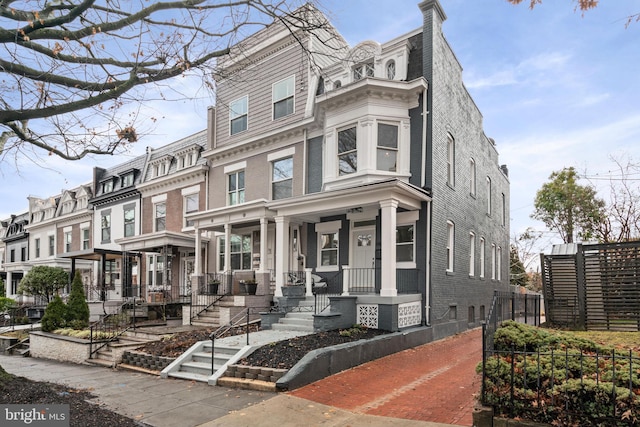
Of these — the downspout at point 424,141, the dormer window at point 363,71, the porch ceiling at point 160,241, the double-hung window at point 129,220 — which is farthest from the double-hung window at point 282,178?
the double-hung window at point 129,220

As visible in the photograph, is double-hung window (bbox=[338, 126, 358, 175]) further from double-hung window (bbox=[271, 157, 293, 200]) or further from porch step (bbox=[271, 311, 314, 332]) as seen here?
porch step (bbox=[271, 311, 314, 332])

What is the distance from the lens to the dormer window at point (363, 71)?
16.2m

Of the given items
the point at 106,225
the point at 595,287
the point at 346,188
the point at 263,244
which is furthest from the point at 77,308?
the point at 595,287

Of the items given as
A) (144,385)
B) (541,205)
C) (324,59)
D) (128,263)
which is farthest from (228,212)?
(541,205)

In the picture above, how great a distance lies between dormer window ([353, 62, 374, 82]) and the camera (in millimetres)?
16219

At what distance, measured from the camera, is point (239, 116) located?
2055cm

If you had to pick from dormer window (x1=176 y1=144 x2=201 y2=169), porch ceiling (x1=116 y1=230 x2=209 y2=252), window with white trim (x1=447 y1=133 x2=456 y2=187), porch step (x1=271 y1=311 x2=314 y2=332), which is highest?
dormer window (x1=176 y1=144 x2=201 y2=169)

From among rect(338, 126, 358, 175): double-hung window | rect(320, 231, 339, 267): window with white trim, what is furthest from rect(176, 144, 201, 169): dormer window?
rect(338, 126, 358, 175): double-hung window

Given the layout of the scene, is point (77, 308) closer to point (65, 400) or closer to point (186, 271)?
point (186, 271)

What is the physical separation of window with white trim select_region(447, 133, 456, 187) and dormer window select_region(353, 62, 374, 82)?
12.1ft

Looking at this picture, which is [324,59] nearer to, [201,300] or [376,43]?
[376,43]

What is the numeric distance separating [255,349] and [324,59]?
41.9 ft

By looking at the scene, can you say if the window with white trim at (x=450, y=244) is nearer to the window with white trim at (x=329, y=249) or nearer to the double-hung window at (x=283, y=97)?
the window with white trim at (x=329, y=249)

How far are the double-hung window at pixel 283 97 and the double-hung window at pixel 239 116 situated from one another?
1.82m
